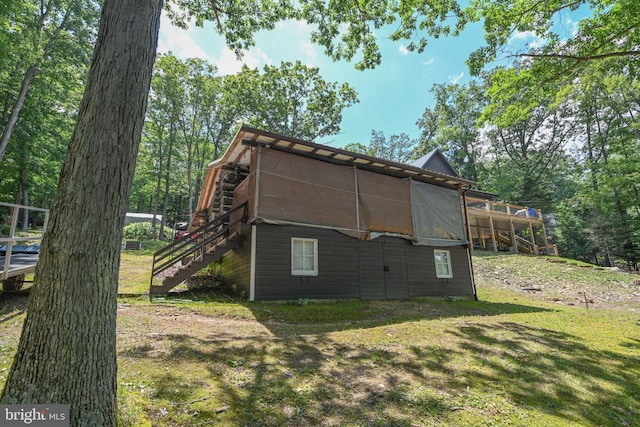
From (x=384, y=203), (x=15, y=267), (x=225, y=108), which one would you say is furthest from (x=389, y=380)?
(x=225, y=108)

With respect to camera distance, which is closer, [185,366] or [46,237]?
[46,237]

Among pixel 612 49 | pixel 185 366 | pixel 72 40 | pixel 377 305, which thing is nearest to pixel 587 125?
pixel 612 49

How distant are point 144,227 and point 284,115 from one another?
660 inches

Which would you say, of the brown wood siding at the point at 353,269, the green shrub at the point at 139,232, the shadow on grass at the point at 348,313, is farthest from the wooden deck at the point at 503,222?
the green shrub at the point at 139,232

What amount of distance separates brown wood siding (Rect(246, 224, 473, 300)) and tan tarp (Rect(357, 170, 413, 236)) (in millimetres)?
562

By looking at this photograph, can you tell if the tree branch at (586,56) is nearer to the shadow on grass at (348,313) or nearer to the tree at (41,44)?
the shadow on grass at (348,313)

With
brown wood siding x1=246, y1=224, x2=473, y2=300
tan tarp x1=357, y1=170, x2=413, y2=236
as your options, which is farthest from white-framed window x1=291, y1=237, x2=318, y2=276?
tan tarp x1=357, y1=170, x2=413, y2=236

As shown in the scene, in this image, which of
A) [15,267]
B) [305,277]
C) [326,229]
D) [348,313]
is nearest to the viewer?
[15,267]

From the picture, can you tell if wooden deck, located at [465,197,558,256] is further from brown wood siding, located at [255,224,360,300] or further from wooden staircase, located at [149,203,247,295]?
wooden staircase, located at [149,203,247,295]

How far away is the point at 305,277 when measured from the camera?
945 centimetres

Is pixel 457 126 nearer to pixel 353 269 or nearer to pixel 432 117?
pixel 432 117

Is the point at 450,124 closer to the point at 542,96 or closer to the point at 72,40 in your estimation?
the point at 542,96

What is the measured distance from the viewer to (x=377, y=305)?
9688 mm

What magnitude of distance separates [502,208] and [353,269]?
1888 cm
